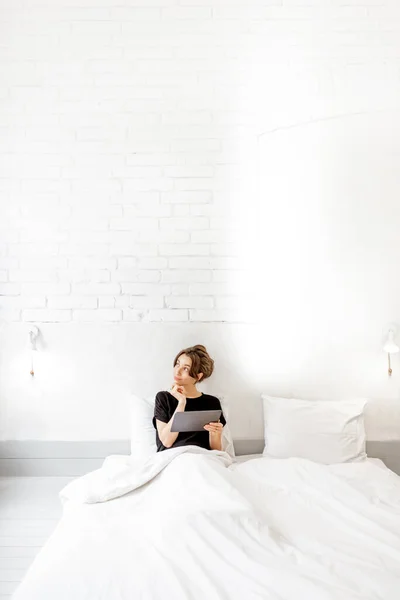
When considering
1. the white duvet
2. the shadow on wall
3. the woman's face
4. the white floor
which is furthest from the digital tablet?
the white floor

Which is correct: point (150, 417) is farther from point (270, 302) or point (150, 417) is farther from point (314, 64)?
point (314, 64)

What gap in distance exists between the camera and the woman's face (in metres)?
3.04

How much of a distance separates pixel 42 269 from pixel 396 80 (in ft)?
7.44

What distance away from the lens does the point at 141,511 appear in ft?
7.35

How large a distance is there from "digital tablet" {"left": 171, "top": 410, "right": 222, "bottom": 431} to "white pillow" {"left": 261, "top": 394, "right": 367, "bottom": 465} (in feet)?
1.61

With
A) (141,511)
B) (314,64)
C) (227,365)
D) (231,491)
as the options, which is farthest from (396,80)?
(141,511)

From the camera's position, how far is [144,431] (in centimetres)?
307

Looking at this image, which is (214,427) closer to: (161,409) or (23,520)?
(161,409)

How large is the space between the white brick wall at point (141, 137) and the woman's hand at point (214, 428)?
671 millimetres

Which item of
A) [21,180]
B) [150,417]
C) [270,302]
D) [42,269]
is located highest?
[21,180]

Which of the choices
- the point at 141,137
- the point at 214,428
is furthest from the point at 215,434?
the point at 141,137

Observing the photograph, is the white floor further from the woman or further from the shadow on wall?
the shadow on wall

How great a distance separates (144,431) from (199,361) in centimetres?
47

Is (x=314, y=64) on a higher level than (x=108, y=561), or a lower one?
higher
